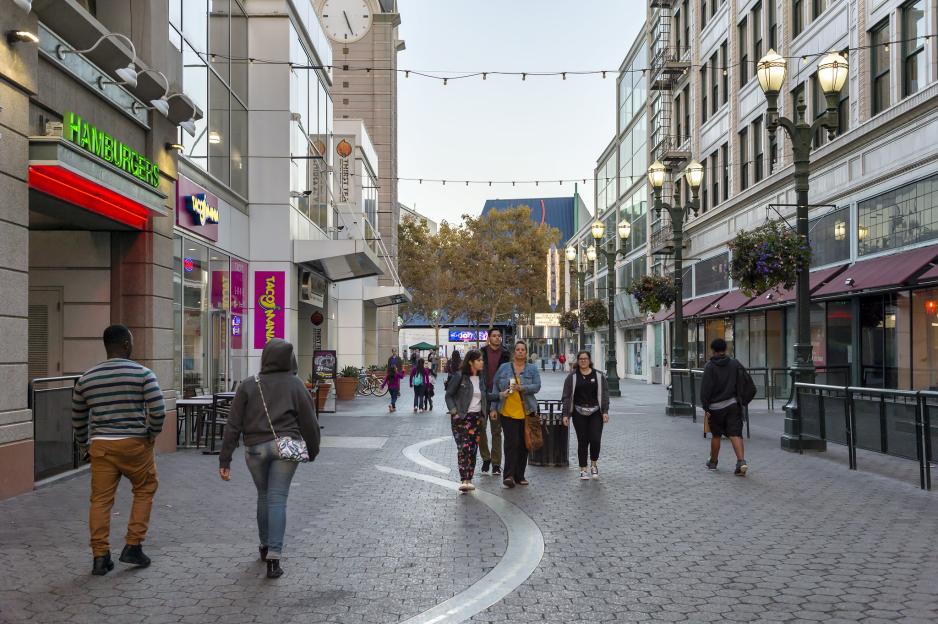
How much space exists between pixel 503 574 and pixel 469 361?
4.13 meters

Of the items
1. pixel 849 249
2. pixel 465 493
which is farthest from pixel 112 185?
pixel 849 249

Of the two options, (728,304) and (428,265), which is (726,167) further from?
(428,265)

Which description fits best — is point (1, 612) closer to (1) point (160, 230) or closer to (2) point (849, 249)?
(1) point (160, 230)

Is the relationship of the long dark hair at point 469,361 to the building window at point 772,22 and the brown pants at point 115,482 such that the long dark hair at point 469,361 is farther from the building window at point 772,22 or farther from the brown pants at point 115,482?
the building window at point 772,22

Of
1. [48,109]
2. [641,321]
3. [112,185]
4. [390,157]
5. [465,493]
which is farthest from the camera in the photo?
[390,157]

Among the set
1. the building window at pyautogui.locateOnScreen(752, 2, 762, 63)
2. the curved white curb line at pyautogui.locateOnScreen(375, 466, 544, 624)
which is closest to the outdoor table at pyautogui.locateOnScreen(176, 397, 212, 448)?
the curved white curb line at pyautogui.locateOnScreen(375, 466, 544, 624)

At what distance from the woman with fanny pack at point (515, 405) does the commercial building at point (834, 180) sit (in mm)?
9642

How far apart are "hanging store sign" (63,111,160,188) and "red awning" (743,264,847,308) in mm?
14079

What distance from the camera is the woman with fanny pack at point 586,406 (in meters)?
11.5

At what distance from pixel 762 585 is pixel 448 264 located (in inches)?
2953

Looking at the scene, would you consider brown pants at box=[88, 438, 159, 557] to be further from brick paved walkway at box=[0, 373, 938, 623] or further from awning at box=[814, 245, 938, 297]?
awning at box=[814, 245, 938, 297]

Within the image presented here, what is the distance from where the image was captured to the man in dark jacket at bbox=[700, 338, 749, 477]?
11.9 metres

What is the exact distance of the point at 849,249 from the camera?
23.1m

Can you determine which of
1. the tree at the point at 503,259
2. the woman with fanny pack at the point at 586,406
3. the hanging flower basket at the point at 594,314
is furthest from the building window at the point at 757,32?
the tree at the point at 503,259
